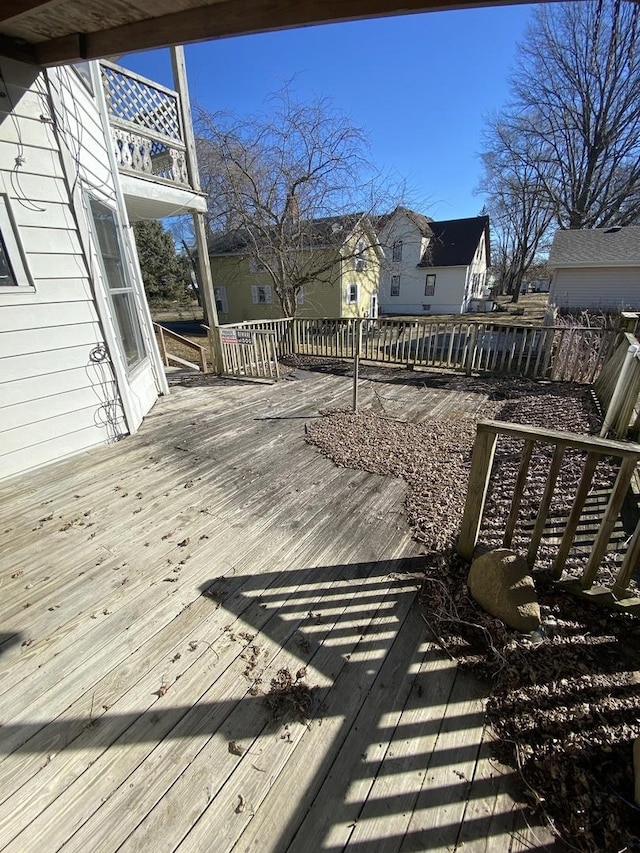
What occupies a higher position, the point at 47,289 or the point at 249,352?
the point at 47,289

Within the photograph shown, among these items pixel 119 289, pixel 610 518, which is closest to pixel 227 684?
pixel 610 518

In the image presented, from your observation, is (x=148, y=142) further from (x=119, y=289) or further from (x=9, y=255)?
(x=9, y=255)

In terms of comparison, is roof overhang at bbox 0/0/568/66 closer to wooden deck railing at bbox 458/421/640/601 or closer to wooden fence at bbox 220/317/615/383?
wooden deck railing at bbox 458/421/640/601

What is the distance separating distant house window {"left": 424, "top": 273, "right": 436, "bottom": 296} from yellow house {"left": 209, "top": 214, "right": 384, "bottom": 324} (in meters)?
6.69

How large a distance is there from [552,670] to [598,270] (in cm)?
1835

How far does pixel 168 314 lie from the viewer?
25062 mm

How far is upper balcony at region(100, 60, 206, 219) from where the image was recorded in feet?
16.0

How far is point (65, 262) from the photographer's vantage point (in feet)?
11.6

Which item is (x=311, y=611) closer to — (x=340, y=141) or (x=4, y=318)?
(x=4, y=318)

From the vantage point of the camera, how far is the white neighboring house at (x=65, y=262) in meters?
3.16

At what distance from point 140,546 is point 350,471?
78.3 inches

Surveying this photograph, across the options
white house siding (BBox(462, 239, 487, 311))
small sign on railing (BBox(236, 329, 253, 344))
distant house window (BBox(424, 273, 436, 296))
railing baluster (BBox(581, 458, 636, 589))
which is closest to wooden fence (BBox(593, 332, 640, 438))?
railing baluster (BBox(581, 458, 636, 589))

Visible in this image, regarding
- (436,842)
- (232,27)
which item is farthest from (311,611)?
(232,27)

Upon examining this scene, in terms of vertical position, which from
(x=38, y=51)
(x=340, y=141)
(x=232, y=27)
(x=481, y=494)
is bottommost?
(x=481, y=494)
